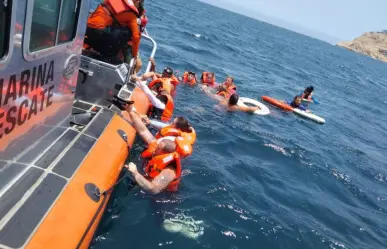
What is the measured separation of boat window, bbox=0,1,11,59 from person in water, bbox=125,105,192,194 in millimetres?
2469

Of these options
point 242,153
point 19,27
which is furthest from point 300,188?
point 19,27

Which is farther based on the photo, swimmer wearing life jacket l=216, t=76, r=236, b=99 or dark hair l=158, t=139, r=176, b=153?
swimmer wearing life jacket l=216, t=76, r=236, b=99

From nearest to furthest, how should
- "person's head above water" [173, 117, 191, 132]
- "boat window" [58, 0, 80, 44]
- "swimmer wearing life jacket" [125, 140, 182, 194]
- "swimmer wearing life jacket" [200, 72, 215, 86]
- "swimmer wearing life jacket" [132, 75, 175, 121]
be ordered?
"boat window" [58, 0, 80, 44], "swimmer wearing life jacket" [125, 140, 182, 194], "person's head above water" [173, 117, 191, 132], "swimmer wearing life jacket" [132, 75, 175, 121], "swimmer wearing life jacket" [200, 72, 215, 86]

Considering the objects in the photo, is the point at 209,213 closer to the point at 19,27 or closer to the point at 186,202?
the point at 186,202

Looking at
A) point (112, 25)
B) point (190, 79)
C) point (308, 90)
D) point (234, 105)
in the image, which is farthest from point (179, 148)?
point (308, 90)

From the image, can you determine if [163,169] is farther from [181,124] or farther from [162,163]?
[181,124]

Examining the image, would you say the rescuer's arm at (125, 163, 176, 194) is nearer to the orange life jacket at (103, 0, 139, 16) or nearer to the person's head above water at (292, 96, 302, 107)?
the orange life jacket at (103, 0, 139, 16)

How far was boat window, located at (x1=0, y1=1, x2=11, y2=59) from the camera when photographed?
7.82 ft

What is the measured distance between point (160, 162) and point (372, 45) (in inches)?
6052

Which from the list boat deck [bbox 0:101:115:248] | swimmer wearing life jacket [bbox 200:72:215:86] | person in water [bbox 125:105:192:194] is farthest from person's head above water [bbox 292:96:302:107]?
boat deck [bbox 0:101:115:248]

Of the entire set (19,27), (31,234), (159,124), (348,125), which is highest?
(19,27)

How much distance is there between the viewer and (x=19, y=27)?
8.57 feet

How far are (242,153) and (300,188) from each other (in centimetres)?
167

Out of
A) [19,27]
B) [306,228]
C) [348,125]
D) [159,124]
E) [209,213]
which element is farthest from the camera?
[348,125]
